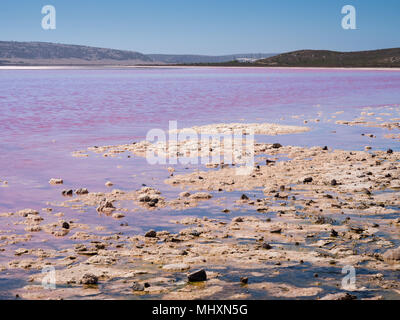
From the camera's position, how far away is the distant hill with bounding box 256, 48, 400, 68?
11575 centimetres

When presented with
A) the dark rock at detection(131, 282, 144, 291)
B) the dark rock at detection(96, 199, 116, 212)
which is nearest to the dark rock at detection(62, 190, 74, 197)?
the dark rock at detection(96, 199, 116, 212)

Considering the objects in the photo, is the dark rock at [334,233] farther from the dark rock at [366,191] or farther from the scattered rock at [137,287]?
the scattered rock at [137,287]

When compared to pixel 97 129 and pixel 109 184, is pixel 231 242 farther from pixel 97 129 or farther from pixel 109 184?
pixel 97 129

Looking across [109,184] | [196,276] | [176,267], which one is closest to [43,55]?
[109,184]

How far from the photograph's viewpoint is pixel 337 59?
128 metres

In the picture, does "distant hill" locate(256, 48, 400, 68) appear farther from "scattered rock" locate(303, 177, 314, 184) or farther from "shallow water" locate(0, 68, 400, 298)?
"scattered rock" locate(303, 177, 314, 184)

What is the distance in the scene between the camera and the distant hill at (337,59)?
115750mm

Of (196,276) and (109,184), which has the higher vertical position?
(109,184)

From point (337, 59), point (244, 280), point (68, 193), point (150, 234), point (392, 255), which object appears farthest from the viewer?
point (337, 59)

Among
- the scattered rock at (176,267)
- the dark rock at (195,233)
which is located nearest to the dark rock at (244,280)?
the scattered rock at (176,267)

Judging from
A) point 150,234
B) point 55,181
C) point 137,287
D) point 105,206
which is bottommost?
point 137,287

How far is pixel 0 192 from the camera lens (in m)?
8.86
